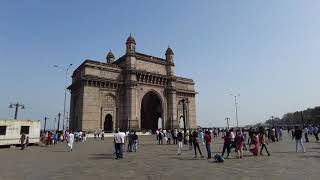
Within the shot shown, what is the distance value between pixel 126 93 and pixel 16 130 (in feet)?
83.8

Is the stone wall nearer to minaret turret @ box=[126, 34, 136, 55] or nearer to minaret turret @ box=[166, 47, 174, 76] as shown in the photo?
minaret turret @ box=[166, 47, 174, 76]

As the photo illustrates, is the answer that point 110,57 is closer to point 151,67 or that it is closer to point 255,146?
point 151,67

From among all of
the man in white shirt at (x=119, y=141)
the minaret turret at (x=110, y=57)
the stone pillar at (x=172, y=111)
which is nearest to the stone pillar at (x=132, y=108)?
the stone pillar at (x=172, y=111)

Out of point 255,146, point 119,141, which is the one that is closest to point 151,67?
point 119,141

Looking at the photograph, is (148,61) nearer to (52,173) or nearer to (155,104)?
Result: (155,104)

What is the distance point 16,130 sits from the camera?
87.5ft

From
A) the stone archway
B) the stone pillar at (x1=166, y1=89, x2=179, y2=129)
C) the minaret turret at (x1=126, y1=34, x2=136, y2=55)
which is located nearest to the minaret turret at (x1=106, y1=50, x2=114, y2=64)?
the minaret turret at (x1=126, y1=34, x2=136, y2=55)

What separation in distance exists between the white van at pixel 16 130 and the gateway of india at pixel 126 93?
15.9m

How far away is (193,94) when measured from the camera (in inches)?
2618

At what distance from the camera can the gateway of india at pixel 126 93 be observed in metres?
46.5

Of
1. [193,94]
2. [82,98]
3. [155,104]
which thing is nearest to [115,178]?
[82,98]

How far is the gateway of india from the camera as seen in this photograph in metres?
46.5

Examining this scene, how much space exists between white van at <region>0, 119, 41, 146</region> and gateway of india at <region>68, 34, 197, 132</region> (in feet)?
52.3

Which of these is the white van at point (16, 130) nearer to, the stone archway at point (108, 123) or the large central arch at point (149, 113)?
the stone archway at point (108, 123)
